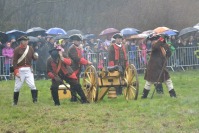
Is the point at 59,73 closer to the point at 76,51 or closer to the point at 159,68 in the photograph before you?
the point at 76,51

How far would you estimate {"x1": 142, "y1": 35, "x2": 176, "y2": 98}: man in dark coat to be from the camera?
36.7 ft

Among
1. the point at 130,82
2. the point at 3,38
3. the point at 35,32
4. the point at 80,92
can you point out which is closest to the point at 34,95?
the point at 80,92

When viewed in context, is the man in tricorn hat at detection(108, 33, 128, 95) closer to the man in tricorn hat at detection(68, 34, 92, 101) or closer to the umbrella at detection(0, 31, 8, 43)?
the man in tricorn hat at detection(68, 34, 92, 101)

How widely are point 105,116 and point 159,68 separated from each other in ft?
9.83

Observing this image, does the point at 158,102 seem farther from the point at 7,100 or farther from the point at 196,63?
the point at 196,63

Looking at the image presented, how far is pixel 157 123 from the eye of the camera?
7715 mm

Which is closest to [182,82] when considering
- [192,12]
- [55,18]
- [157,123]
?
[157,123]

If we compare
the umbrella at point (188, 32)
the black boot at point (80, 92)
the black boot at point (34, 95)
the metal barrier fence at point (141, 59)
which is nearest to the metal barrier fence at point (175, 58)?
the metal barrier fence at point (141, 59)

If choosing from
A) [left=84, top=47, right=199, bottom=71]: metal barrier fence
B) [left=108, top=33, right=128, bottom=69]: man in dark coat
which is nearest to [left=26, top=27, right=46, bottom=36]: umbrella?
[left=84, top=47, right=199, bottom=71]: metal barrier fence

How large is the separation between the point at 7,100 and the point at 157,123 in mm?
5341

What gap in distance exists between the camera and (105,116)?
873 centimetres

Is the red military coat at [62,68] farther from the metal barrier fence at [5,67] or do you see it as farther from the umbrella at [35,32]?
the umbrella at [35,32]

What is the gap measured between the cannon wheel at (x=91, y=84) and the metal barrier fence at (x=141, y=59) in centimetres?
677

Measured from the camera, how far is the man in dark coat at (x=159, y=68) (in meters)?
11.2
